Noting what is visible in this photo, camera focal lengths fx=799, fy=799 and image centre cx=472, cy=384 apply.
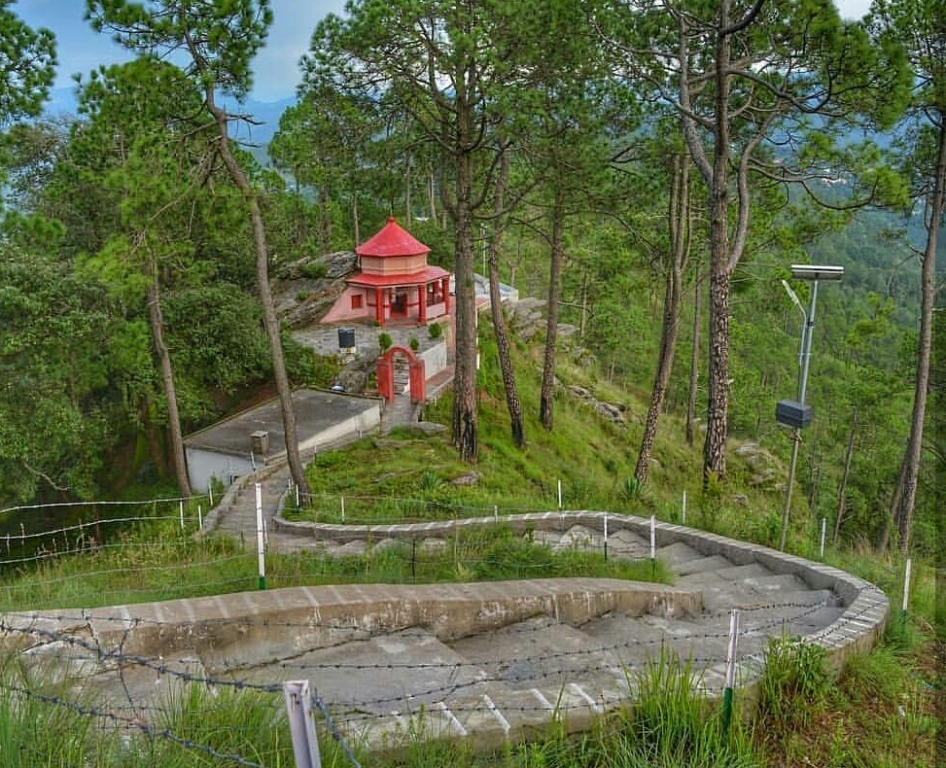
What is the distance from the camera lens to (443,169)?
18109 mm

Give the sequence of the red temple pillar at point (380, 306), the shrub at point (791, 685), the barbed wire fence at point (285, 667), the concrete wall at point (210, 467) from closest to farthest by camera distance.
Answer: the barbed wire fence at point (285, 667)
the shrub at point (791, 685)
the concrete wall at point (210, 467)
the red temple pillar at point (380, 306)

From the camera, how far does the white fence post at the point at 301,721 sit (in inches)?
109

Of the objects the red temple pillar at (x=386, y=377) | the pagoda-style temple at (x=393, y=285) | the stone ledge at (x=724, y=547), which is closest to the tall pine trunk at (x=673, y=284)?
the stone ledge at (x=724, y=547)

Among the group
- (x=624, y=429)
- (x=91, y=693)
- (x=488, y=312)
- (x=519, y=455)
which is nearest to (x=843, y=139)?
(x=519, y=455)

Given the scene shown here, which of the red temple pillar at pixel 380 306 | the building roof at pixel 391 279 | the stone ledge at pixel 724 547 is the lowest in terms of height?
the stone ledge at pixel 724 547

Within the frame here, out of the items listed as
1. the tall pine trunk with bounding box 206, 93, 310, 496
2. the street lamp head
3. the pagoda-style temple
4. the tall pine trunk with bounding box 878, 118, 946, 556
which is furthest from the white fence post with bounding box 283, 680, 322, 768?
the pagoda-style temple

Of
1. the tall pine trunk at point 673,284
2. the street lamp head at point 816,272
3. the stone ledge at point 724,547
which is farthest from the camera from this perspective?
the tall pine trunk at point 673,284

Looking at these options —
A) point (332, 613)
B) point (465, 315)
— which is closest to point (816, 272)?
point (332, 613)

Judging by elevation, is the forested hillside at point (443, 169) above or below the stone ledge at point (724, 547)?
above

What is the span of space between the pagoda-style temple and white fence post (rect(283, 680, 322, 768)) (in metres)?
25.7

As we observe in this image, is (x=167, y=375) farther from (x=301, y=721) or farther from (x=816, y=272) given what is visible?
(x=301, y=721)

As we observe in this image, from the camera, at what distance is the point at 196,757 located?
3654mm

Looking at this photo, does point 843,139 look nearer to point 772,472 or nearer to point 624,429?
point 624,429

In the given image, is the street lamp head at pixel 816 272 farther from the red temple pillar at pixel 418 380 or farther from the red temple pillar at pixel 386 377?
the red temple pillar at pixel 386 377
